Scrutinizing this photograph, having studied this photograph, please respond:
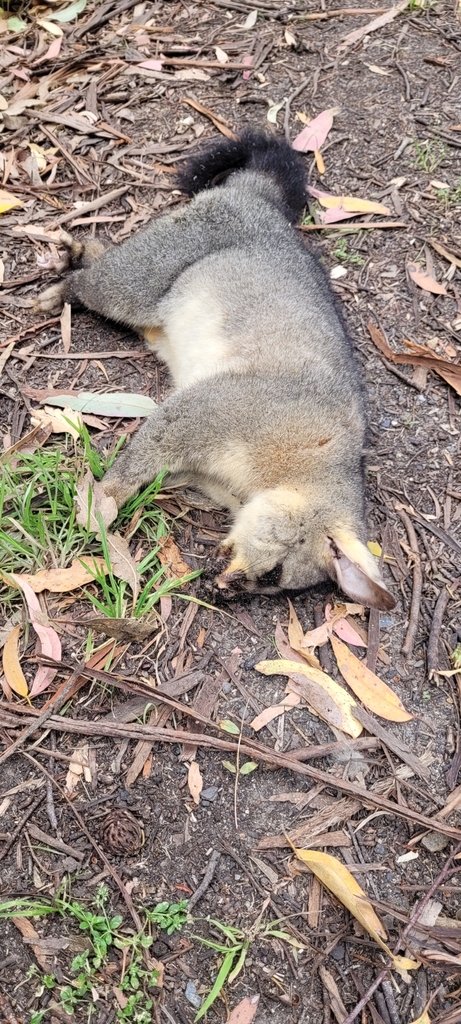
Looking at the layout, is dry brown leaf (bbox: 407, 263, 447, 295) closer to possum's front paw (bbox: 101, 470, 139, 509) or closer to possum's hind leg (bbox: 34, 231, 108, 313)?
possum's hind leg (bbox: 34, 231, 108, 313)

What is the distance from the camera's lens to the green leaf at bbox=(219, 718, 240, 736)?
306 cm

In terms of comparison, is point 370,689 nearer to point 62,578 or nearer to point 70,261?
point 62,578

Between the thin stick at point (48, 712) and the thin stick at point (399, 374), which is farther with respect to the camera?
the thin stick at point (399, 374)

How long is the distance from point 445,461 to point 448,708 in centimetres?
Result: 144

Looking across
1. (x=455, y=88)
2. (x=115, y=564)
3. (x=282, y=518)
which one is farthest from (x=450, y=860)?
(x=455, y=88)

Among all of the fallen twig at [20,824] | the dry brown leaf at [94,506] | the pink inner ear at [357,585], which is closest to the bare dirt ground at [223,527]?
the fallen twig at [20,824]

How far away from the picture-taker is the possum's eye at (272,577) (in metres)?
3.48

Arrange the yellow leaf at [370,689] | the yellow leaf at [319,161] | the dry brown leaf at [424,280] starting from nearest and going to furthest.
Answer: the yellow leaf at [370,689] → the dry brown leaf at [424,280] → the yellow leaf at [319,161]

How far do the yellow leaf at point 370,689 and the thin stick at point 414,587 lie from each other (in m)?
0.24

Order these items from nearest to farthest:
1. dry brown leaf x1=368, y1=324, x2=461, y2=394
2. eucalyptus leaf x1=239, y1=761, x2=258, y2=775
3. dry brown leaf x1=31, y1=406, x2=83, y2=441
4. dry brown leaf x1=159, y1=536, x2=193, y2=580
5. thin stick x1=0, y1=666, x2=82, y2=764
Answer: thin stick x1=0, y1=666, x2=82, y2=764 < eucalyptus leaf x1=239, y1=761, x2=258, y2=775 < dry brown leaf x1=159, y1=536, x2=193, y2=580 < dry brown leaf x1=31, y1=406, x2=83, y2=441 < dry brown leaf x1=368, y1=324, x2=461, y2=394

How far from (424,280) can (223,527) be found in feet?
7.50

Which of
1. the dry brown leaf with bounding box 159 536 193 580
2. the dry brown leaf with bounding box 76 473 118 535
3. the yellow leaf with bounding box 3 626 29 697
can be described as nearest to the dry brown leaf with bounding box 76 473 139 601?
the dry brown leaf with bounding box 76 473 118 535

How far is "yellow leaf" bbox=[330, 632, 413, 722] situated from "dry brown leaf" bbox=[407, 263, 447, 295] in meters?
2.57

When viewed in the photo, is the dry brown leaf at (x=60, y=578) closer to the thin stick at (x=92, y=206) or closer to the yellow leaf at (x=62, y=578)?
the yellow leaf at (x=62, y=578)
